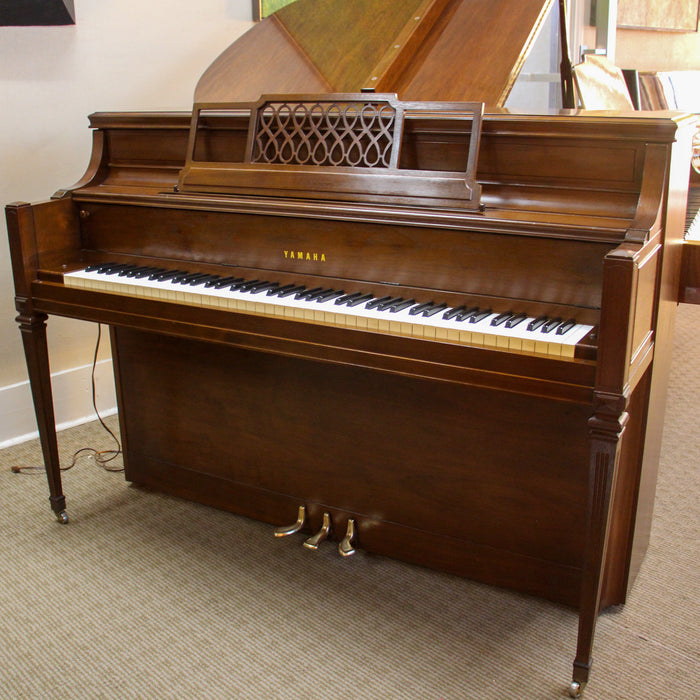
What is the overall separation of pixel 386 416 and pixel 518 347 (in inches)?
26.2

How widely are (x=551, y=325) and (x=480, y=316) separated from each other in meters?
0.16

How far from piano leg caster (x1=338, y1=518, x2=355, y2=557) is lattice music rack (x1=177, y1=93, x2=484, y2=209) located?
0.97 m

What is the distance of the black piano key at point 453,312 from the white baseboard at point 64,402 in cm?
211

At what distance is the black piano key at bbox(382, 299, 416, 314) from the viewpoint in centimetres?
179

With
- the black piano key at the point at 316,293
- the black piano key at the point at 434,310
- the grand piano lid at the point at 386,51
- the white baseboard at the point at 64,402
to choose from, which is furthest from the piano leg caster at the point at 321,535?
the white baseboard at the point at 64,402

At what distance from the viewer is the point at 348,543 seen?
2.26 meters

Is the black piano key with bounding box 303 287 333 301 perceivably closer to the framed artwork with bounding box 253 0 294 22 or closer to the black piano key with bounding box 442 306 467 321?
the black piano key with bounding box 442 306 467 321

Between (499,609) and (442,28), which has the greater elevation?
(442,28)

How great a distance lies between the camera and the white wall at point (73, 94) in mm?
3027

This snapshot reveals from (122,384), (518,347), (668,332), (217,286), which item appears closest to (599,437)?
(518,347)

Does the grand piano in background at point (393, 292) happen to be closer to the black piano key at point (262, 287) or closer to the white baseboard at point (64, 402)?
the black piano key at point (262, 287)

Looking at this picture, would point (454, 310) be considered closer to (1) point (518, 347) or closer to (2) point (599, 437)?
(1) point (518, 347)

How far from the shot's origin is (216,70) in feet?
8.70

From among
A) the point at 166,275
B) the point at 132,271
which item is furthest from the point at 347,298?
the point at 132,271
